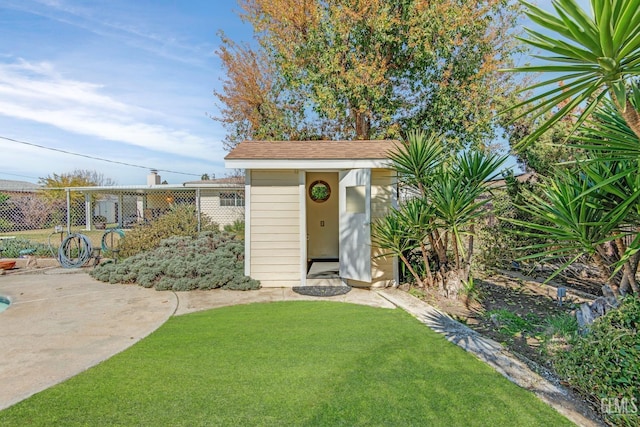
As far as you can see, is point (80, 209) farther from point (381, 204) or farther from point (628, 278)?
point (628, 278)

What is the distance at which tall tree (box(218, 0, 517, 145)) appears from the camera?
34.5ft

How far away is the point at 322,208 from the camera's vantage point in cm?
927

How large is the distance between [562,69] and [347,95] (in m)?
9.61

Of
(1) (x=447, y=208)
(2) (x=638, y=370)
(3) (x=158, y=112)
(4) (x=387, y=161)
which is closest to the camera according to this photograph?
(2) (x=638, y=370)

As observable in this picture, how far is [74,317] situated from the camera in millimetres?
4738

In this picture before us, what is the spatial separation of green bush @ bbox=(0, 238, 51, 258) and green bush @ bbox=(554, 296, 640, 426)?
1236 centimetres

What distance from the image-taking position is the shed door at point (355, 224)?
6.09 m

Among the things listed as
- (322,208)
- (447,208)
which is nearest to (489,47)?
(322,208)

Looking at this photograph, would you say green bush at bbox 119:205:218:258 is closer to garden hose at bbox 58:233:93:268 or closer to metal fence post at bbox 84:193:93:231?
garden hose at bbox 58:233:93:268

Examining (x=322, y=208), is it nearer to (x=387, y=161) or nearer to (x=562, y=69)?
(x=387, y=161)

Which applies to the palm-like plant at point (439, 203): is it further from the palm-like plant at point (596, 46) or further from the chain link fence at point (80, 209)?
the chain link fence at point (80, 209)

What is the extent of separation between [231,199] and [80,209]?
1056 cm

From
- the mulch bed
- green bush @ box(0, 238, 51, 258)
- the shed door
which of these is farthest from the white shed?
green bush @ box(0, 238, 51, 258)

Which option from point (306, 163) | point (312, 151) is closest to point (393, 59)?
point (312, 151)
